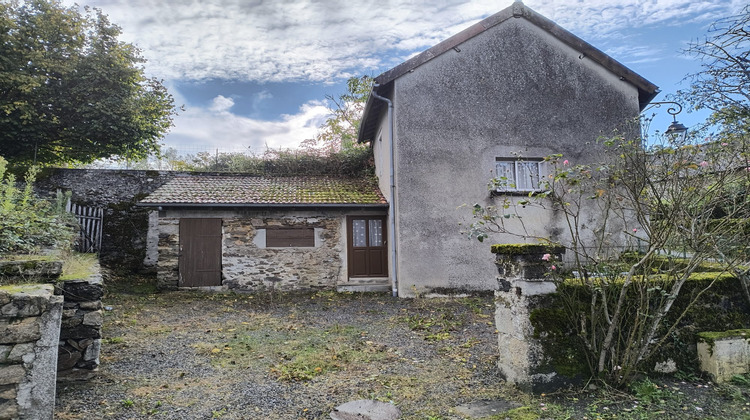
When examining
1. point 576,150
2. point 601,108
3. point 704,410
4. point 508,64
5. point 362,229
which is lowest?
point 704,410

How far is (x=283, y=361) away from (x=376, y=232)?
6.42 meters

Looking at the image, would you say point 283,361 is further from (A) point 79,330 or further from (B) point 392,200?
(B) point 392,200

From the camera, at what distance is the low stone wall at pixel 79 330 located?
14.9ft

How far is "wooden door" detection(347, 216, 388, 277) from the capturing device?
37.2 ft

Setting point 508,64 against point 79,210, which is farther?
point 79,210

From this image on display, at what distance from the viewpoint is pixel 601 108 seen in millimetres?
10789

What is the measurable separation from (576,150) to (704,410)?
808 cm

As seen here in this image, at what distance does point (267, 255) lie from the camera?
1103cm

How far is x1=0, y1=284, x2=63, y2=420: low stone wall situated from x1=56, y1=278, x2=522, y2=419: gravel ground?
65 cm

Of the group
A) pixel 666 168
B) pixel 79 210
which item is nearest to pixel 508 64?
pixel 666 168

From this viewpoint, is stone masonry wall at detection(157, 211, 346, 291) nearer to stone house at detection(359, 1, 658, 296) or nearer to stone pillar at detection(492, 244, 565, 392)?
stone house at detection(359, 1, 658, 296)

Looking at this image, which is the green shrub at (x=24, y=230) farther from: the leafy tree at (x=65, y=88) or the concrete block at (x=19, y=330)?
the leafy tree at (x=65, y=88)

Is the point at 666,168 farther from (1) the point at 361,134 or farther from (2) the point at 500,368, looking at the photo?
(1) the point at 361,134

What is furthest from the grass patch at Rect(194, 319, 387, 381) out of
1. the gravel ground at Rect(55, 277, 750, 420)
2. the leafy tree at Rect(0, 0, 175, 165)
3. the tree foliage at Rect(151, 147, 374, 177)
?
the leafy tree at Rect(0, 0, 175, 165)
